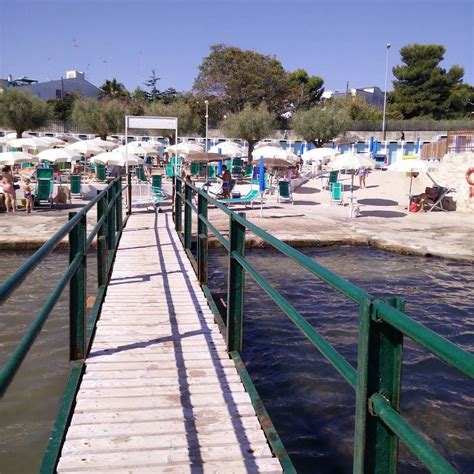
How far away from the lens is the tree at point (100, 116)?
43.0 m

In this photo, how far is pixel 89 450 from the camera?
283 cm

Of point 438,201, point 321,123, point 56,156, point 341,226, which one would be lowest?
point 341,226

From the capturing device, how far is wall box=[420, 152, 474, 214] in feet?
59.2

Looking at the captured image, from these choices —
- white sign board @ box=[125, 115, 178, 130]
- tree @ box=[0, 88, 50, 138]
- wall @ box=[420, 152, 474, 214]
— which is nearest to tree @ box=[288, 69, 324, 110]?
tree @ box=[0, 88, 50, 138]

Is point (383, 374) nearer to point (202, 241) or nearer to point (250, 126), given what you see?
point (202, 241)

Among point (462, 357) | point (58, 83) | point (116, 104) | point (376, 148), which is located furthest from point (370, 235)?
point (58, 83)

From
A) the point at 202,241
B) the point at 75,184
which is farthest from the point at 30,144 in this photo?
the point at 202,241

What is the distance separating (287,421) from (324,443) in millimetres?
435

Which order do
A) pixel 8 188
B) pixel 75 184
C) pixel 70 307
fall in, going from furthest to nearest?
pixel 75 184 < pixel 8 188 < pixel 70 307

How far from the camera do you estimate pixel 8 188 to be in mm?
15055

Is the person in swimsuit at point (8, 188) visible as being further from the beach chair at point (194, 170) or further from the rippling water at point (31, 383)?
the beach chair at point (194, 170)

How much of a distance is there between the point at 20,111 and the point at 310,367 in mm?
36088

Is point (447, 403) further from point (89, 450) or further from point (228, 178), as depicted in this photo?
point (228, 178)

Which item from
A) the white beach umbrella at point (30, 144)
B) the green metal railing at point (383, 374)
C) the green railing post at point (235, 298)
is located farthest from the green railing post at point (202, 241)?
the white beach umbrella at point (30, 144)
